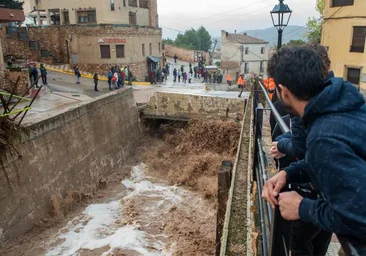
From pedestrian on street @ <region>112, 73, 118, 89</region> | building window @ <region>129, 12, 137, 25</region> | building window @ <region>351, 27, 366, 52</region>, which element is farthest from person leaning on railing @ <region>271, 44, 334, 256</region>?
building window @ <region>129, 12, 137, 25</region>

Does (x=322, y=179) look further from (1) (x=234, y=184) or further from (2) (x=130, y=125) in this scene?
(2) (x=130, y=125)

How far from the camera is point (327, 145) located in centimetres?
119

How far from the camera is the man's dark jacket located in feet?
3.67

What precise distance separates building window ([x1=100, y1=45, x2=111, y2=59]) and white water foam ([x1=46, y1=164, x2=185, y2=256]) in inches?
655

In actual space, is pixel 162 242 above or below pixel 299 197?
below

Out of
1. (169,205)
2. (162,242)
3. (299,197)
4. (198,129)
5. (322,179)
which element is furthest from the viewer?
(198,129)

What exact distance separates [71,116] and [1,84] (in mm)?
4376

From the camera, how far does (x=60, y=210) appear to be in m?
11.2

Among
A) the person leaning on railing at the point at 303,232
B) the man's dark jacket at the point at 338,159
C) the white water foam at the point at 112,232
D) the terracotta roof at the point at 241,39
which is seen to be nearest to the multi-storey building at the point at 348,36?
the white water foam at the point at 112,232

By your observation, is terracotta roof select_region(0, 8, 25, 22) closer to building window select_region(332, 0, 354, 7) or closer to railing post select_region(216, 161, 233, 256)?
railing post select_region(216, 161, 233, 256)

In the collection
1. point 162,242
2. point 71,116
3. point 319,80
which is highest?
point 319,80

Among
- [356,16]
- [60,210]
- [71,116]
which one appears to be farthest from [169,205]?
[356,16]

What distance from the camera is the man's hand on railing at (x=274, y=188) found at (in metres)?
1.50

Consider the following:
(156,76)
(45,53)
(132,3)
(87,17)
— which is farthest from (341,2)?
(45,53)
